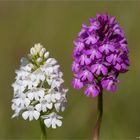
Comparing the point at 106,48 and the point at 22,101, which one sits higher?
the point at 106,48

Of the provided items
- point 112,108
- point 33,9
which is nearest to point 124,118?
point 112,108

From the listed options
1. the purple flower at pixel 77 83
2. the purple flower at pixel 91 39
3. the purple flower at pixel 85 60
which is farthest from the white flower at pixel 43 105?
the purple flower at pixel 91 39

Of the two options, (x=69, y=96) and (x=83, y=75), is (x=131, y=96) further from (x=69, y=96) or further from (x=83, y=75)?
(x=83, y=75)

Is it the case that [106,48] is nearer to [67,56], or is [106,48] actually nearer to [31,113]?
[31,113]

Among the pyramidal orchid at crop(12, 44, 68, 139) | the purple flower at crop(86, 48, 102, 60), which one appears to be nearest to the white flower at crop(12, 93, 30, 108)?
the pyramidal orchid at crop(12, 44, 68, 139)

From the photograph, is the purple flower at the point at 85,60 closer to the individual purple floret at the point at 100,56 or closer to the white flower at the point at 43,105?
the individual purple floret at the point at 100,56

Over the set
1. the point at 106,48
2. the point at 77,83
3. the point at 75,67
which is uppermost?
the point at 106,48

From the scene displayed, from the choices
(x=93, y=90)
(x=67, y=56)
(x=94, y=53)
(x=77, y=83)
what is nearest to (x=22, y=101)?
(x=77, y=83)

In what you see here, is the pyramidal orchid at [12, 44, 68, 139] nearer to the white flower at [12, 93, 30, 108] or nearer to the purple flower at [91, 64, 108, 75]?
the white flower at [12, 93, 30, 108]
